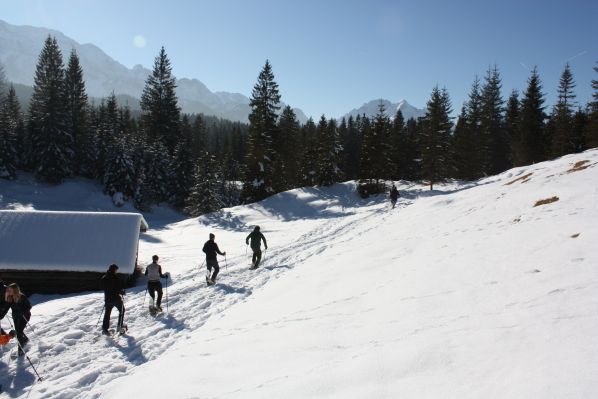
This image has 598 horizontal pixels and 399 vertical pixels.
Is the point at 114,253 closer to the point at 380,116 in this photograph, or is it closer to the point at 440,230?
the point at 440,230

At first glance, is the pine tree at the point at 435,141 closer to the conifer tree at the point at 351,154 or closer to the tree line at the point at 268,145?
the tree line at the point at 268,145

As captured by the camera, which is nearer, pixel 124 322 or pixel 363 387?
pixel 363 387

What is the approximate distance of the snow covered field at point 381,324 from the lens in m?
5.40

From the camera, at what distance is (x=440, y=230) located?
16.4 metres

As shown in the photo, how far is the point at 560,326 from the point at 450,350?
5.56 ft

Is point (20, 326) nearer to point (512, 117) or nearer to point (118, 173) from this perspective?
point (118, 173)

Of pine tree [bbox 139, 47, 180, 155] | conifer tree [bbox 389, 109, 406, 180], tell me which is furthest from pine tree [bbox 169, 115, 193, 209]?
conifer tree [bbox 389, 109, 406, 180]

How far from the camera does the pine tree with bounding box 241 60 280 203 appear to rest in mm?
44094

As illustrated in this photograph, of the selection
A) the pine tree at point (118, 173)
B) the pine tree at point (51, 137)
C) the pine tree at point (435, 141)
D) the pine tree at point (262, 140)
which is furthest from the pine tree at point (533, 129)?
the pine tree at point (51, 137)

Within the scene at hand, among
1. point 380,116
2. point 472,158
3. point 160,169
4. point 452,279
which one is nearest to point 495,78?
point 472,158

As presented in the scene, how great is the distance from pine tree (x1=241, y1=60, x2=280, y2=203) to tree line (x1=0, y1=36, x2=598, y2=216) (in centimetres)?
12

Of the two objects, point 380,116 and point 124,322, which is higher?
point 380,116

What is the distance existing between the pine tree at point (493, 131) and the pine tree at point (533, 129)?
26.2ft

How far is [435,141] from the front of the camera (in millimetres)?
42312
